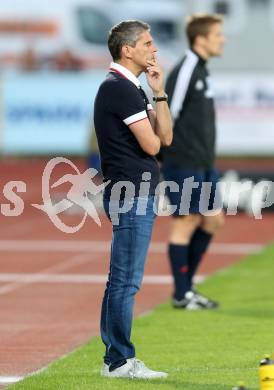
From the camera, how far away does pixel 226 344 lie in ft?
33.4

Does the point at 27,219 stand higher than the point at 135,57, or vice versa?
the point at 135,57

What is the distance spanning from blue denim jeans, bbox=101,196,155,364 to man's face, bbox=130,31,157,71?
792mm

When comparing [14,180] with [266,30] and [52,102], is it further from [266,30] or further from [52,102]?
[266,30]

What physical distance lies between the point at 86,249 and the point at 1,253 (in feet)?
3.59

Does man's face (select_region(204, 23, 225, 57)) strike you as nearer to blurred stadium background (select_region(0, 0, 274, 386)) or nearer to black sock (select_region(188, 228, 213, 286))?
black sock (select_region(188, 228, 213, 286))

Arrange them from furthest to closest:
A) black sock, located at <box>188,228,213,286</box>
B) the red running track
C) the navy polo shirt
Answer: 1. black sock, located at <box>188,228,213,286</box>
2. the red running track
3. the navy polo shirt

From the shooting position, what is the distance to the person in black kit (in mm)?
12156

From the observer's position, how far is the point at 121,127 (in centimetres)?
862

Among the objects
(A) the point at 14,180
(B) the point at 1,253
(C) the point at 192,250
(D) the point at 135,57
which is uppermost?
(D) the point at 135,57

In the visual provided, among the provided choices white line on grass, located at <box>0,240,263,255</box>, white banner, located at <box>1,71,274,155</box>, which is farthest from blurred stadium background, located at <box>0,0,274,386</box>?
white line on grass, located at <box>0,240,263,255</box>

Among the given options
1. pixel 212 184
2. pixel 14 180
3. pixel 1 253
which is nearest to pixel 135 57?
pixel 212 184

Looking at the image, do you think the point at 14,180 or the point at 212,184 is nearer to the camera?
the point at 212,184

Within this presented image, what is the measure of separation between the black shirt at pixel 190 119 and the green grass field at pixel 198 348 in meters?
1.25

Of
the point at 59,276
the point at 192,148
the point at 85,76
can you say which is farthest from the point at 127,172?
the point at 85,76
